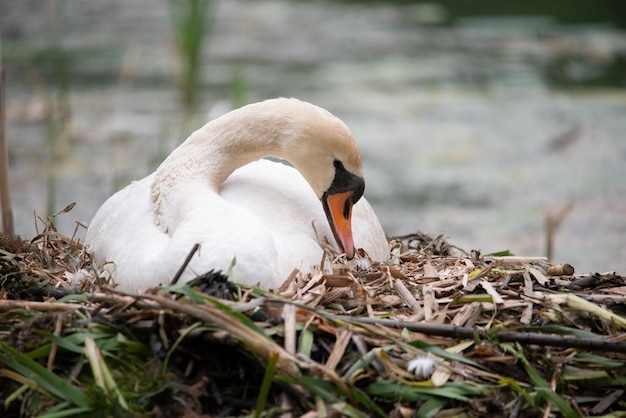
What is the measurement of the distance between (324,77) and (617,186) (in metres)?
3.01

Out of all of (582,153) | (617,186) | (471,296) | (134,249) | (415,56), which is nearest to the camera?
(471,296)

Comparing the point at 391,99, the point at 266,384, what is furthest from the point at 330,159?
the point at 391,99

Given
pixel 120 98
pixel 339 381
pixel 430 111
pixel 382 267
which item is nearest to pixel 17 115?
pixel 120 98

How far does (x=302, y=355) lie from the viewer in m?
2.36

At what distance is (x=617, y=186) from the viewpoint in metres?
6.31

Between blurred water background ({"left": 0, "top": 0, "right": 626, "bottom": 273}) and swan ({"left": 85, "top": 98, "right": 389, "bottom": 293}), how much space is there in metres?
1.41

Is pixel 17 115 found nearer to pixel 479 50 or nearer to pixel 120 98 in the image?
pixel 120 98

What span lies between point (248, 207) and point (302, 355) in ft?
2.92

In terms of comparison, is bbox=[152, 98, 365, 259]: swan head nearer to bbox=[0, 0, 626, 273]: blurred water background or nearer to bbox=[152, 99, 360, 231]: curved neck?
bbox=[152, 99, 360, 231]: curved neck

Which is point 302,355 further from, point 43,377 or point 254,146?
point 254,146

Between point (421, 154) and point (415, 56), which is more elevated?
point (415, 56)

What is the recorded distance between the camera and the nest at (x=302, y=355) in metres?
2.32

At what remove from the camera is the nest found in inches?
91.2

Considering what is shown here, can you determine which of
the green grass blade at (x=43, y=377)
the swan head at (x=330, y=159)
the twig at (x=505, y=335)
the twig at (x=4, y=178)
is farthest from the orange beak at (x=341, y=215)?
the twig at (x=4, y=178)
